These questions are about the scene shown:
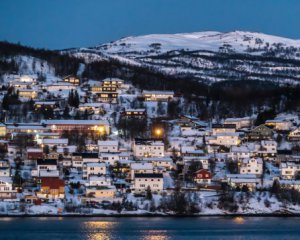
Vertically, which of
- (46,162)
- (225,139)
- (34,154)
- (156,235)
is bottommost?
(156,235)

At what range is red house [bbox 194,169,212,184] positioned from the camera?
126ft

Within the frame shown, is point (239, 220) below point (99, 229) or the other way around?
the other way around

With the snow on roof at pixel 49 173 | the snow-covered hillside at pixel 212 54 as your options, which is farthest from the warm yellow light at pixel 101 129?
the snow-covered hillside at pixel 212 54

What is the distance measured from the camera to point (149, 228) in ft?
99.8

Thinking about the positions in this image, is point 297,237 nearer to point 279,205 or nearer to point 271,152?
point 279,205

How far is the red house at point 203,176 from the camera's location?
1507 inches

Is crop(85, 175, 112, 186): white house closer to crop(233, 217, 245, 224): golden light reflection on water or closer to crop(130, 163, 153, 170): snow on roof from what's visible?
crop(130, 163, 153, 170): snow on roof

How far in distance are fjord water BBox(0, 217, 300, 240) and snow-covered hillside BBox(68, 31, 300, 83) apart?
45379 mm

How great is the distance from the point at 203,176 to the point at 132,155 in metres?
5.72

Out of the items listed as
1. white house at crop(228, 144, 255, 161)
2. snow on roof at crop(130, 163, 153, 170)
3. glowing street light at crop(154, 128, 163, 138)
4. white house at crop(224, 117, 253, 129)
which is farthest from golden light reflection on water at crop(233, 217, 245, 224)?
white house at crop(224, 117, 253, 129)

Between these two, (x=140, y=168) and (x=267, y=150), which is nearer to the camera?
(x=140, y=168)

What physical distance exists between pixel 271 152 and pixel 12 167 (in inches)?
502

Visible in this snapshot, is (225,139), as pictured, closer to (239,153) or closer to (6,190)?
(239,153)

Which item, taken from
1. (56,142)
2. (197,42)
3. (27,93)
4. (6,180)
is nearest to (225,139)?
(56,142)
